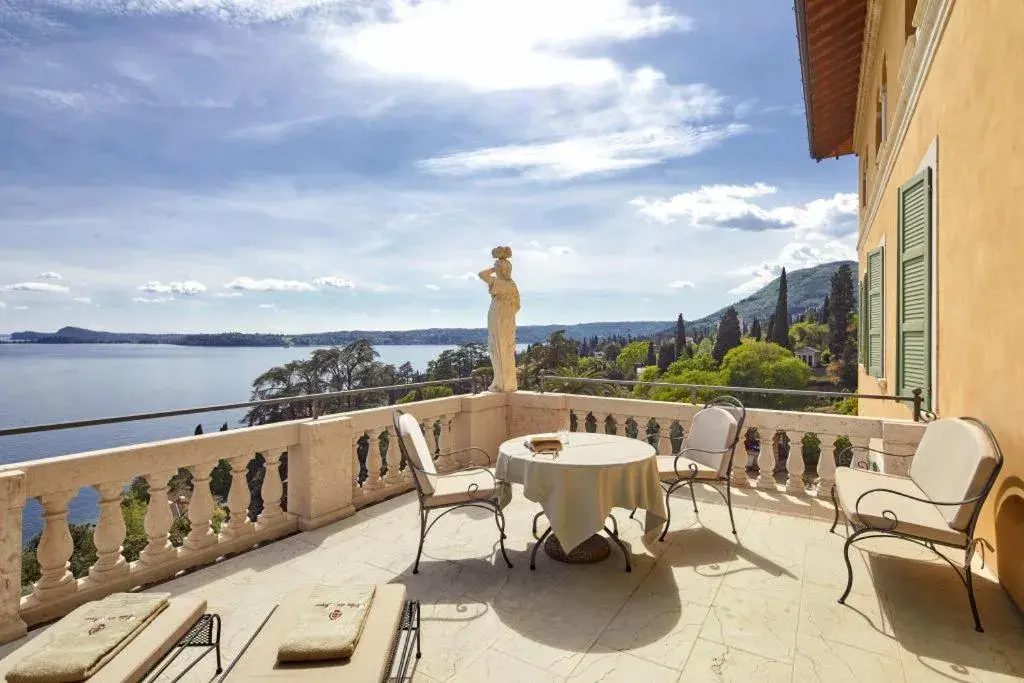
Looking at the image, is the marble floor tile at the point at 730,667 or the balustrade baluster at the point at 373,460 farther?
the balustrade baluster at the point at 373,460

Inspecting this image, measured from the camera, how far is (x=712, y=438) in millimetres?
4027

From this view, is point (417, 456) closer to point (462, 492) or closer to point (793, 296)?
point (462, 492)

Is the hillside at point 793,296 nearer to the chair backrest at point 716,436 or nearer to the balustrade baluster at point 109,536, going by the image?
the chair backrest at point 716,436

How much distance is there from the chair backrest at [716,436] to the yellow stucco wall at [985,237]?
Answer: 130cm

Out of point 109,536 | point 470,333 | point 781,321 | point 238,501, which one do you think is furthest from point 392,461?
point 781,321

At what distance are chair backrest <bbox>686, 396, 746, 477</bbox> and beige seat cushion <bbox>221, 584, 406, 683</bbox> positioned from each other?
2645 mm

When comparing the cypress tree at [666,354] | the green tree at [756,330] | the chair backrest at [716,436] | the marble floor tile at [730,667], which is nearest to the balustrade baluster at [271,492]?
the marble floor tile at [730,667]

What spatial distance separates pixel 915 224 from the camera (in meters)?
4.05

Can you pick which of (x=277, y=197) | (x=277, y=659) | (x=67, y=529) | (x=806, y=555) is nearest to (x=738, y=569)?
(x=806, y=555)

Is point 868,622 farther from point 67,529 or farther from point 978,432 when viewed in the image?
point 67,529

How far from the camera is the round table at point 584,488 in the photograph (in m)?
3.02

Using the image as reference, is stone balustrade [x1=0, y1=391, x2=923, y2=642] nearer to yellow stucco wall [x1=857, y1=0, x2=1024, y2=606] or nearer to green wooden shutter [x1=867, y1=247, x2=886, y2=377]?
yellow stucco wall [x1=857, y1=0, x2=1024, y2=606]

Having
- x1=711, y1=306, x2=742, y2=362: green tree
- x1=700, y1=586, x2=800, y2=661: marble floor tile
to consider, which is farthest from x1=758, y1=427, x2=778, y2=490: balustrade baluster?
x1=711, y1=306, x2=742, y2=362: green tree

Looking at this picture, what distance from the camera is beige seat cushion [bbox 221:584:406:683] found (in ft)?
4.94
